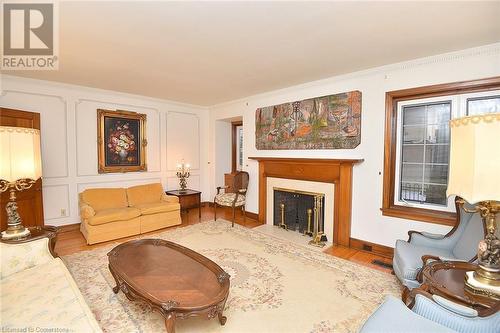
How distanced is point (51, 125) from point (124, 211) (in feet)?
6.38

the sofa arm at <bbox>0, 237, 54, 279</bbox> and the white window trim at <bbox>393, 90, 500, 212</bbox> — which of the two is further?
the white window trim at <bbox>393, 90, 500, 212</bbox>

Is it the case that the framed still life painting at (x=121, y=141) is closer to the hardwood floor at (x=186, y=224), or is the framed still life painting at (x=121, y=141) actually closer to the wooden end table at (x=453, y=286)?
the hardwood floor at (x=186, y=224)

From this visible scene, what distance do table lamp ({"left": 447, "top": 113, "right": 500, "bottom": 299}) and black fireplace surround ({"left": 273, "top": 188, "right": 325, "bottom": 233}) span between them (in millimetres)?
2405

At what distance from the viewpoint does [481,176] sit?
1404 millimetres

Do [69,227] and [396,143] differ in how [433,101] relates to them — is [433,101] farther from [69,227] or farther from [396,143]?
[69,227]

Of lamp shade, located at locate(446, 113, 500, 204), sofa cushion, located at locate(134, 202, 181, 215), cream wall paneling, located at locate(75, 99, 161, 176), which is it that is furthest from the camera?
cream wall paneling, located at locate(75, 99, 161, 176)

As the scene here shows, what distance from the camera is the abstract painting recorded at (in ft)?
11.8

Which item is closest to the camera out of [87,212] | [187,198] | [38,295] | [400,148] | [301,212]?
[38,295]

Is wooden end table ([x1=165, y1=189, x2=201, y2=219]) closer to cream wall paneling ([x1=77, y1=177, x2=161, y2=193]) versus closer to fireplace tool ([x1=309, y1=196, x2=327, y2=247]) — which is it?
cream wall paneling ([x1=77, y1=177, x2=161, y2=193])

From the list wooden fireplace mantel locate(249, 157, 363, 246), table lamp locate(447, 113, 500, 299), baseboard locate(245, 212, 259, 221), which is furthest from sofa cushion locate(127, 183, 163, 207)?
table lamp locate(447, 113, 500, 299)

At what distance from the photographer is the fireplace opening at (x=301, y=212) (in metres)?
3.97

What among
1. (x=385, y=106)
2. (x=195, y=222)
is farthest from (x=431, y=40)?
(x=195, y=222)

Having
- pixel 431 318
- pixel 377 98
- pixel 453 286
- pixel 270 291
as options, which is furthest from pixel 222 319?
pixel 377 98

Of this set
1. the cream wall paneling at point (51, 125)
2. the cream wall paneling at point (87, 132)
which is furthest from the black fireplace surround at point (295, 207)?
the cream wall paneling at point (51, 125)
